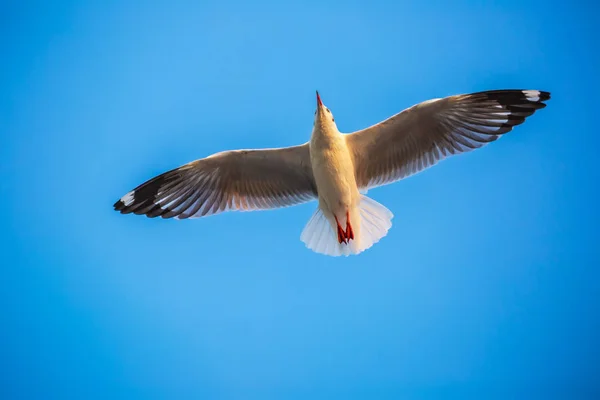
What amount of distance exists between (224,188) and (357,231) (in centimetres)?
139

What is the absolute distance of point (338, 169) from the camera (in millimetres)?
5461

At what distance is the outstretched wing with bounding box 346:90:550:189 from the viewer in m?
5.41

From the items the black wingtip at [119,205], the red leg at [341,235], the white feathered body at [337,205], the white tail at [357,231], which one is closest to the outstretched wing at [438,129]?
the white feathered body at [337,205]

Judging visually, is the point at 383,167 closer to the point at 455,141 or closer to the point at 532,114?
the point at 455,141

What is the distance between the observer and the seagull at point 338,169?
5445 mm

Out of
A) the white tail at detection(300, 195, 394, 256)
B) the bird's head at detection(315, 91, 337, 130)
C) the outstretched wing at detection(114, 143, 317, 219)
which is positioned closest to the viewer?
the bird's head at detection(315, 91, 337, 130)

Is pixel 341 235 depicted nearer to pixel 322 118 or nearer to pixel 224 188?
pixel 322 118

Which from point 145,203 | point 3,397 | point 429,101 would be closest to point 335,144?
point 429,101

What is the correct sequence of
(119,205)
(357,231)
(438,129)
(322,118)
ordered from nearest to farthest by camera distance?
1. (322,118)
2. (438,129)
3. (357,231)
4. (119,205)

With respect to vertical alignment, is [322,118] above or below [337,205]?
above

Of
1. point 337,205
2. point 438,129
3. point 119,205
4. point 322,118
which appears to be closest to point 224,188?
point 119,205

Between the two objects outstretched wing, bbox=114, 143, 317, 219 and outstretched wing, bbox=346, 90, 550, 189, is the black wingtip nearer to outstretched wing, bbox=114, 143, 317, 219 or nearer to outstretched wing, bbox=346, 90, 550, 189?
outstretched wing, bbox=114, 143, 317, 219

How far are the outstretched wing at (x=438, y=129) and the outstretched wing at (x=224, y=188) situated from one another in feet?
2.14

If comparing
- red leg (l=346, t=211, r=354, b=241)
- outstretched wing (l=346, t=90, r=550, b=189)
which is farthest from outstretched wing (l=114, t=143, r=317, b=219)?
outstretched wing (l=346, t=90, r=550, b=189)
